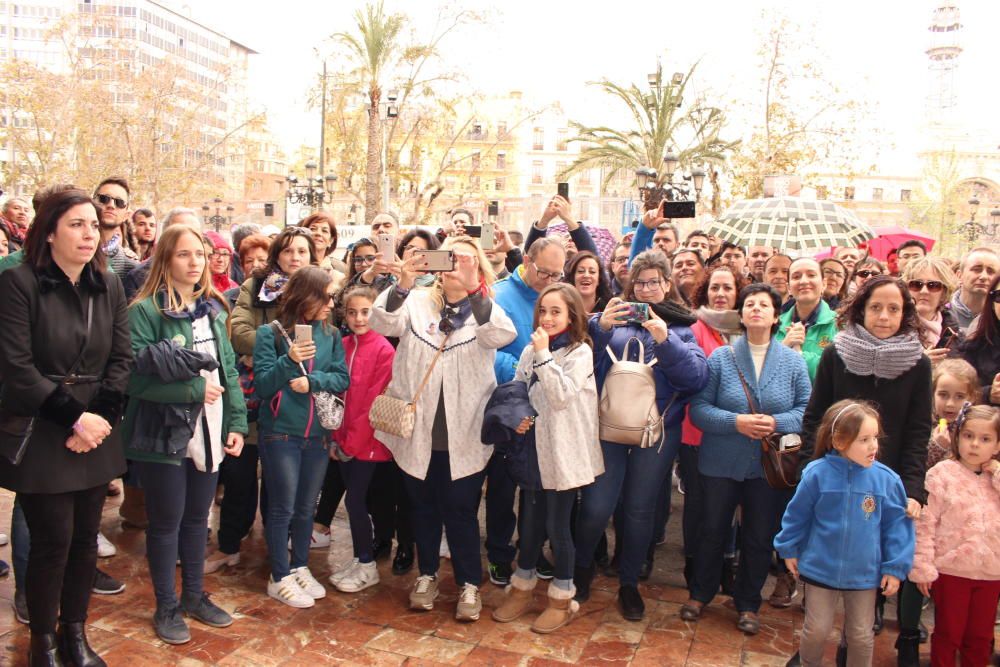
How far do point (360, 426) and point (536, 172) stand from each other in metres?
63.0

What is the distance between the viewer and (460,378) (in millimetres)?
3953

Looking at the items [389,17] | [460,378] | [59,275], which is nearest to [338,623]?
[460,378]

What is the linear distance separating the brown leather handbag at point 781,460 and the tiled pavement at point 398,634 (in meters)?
0.83

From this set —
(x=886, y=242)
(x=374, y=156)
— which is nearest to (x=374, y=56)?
(x=374, y=156)

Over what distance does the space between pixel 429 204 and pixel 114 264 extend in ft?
86.5

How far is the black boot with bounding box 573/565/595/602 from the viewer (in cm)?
427

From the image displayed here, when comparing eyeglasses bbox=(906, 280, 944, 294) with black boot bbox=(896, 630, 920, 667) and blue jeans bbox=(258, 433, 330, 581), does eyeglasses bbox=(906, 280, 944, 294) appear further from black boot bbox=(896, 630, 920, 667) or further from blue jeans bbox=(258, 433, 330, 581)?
blue jeans bbox=(258, 433, 330, 581)

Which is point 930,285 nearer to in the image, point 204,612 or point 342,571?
point 342,571

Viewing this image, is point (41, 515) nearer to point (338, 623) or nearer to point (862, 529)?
point (338, 623)

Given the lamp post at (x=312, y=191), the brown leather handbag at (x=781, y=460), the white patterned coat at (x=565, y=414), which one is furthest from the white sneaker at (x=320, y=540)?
the lamp post at (x=312, y=191)

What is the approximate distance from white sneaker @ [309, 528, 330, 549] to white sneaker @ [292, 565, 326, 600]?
697 mm

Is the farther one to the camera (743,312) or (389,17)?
(389,17)

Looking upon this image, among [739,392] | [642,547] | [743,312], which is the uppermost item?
[743,312]

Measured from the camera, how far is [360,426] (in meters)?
4.23
